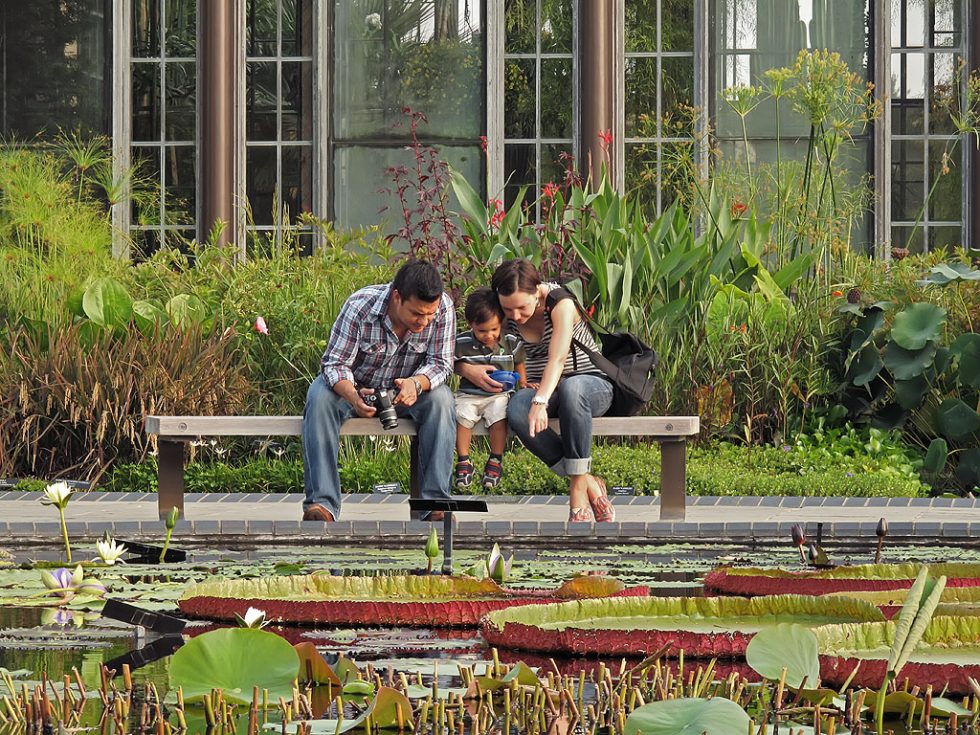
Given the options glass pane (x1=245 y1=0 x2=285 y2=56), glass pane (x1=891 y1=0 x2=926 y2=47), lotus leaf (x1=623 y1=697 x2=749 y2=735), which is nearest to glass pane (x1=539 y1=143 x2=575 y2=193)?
glass pane (x1=245 y1=0 x2=285 y2=56)

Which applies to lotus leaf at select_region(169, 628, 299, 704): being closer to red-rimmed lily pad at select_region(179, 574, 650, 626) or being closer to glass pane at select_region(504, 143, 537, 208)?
red-rimmed lily pad at select_region(179, 574, 650, 626)

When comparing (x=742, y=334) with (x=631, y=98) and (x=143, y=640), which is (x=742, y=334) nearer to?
(x=631, y=98)

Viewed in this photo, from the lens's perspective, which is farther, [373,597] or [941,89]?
[941,89]

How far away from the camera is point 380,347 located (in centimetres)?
784

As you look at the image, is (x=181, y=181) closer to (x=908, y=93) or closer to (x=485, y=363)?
(x=908, y=93)

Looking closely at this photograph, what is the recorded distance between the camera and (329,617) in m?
4.37

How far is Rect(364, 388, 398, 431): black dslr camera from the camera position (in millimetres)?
7727

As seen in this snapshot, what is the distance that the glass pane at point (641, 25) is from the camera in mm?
14586

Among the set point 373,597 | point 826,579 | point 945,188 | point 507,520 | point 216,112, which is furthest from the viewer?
point 945,188

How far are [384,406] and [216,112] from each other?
7021 mm

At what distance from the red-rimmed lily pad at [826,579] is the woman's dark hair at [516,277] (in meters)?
2.73

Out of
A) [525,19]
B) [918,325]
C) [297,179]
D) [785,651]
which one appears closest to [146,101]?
[297,179]

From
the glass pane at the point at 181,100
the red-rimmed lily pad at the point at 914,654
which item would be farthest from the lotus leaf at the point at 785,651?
the glass pane at the point at 181,100

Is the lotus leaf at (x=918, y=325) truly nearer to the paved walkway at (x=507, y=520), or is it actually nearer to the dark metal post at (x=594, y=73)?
the paved walkway at (x=507, y=520)
